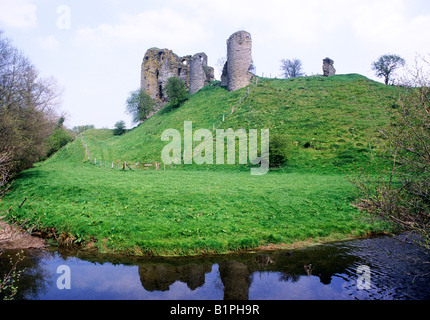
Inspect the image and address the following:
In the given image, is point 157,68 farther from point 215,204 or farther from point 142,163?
point 215,204

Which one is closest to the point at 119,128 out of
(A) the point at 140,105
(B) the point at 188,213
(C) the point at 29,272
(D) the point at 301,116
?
(A) the point at 140,105

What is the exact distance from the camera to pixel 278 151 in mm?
24453

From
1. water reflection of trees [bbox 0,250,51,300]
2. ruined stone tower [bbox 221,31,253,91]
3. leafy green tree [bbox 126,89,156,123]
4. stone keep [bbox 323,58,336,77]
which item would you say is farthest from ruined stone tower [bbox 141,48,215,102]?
water reflection of trees [bbox 0,250,51,300]

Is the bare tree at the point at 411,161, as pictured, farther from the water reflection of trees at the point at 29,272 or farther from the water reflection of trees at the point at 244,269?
the water reflection of trees at the point at 29,272

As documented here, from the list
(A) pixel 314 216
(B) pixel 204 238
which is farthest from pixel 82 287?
(A) pixel 314 216

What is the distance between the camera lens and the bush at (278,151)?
2450cm

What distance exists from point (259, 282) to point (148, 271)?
3726 millimetres

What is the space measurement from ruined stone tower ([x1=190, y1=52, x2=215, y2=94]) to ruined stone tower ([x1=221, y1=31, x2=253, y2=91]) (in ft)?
32.3

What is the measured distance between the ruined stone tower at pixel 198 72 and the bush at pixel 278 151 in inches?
1312

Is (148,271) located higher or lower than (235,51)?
lower

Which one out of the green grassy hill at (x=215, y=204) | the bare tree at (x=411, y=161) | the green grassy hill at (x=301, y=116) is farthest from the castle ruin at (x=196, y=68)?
the bare tree at (x=411, y=161)

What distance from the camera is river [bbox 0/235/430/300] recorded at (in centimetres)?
720

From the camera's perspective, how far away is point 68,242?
10.9 m
